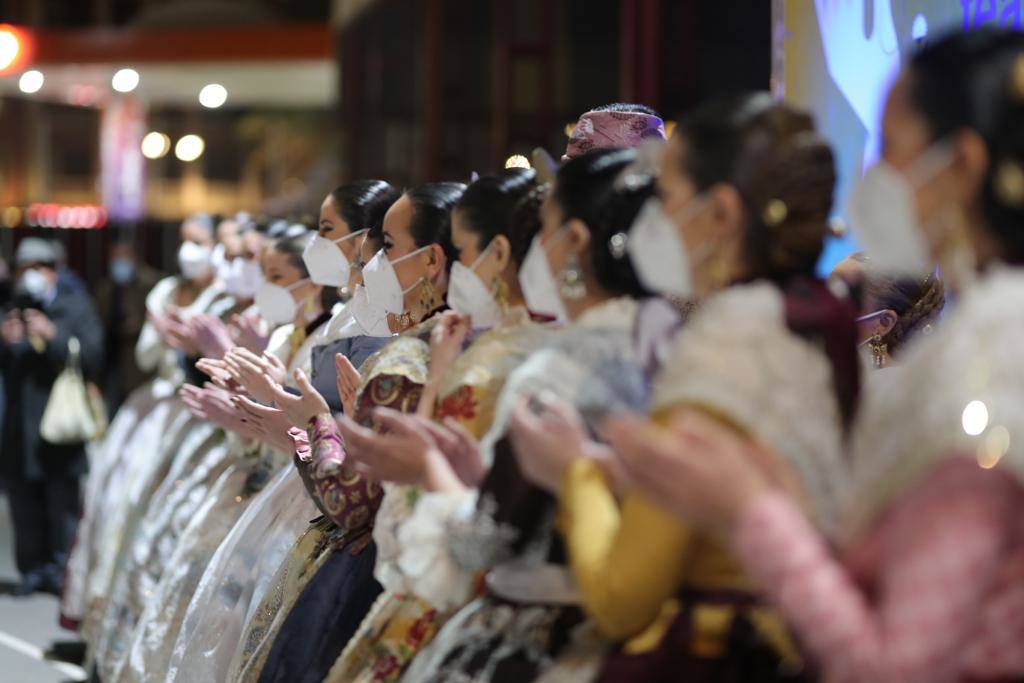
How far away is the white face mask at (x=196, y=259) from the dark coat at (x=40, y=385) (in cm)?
112

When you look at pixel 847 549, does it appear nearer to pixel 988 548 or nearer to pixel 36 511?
pixel 988 548

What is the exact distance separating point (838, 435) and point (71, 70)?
14256 millimetres

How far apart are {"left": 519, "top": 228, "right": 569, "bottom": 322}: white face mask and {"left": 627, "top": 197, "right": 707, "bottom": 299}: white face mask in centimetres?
22

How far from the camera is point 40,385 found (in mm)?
6844

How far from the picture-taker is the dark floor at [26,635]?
17.1 ft

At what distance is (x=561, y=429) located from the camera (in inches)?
68.9

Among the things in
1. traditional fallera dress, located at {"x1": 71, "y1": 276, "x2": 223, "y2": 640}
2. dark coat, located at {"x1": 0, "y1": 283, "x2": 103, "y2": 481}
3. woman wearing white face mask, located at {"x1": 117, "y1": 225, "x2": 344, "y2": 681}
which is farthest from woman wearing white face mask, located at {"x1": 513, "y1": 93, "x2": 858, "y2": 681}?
dark coat, located at {"x1": 0, "y1": 283, "x2": 103, "y2": 481}

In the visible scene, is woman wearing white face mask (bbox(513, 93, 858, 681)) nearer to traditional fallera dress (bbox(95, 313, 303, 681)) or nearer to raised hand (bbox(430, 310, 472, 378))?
raised hand (bbox(430, 310, 472, 378))

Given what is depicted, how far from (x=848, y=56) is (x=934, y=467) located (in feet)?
6.28

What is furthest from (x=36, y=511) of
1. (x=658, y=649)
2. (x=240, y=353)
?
(x=658, y=649)

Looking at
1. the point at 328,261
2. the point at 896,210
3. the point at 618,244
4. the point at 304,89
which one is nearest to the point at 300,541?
the point at 328,261

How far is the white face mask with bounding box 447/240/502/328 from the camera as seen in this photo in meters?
2.32

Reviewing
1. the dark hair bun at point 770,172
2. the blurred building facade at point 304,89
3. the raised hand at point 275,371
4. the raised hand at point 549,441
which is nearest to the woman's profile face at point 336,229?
the raised hand at point 275,371

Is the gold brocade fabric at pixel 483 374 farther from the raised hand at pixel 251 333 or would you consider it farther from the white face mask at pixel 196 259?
the white face mask at pixel 196 259
